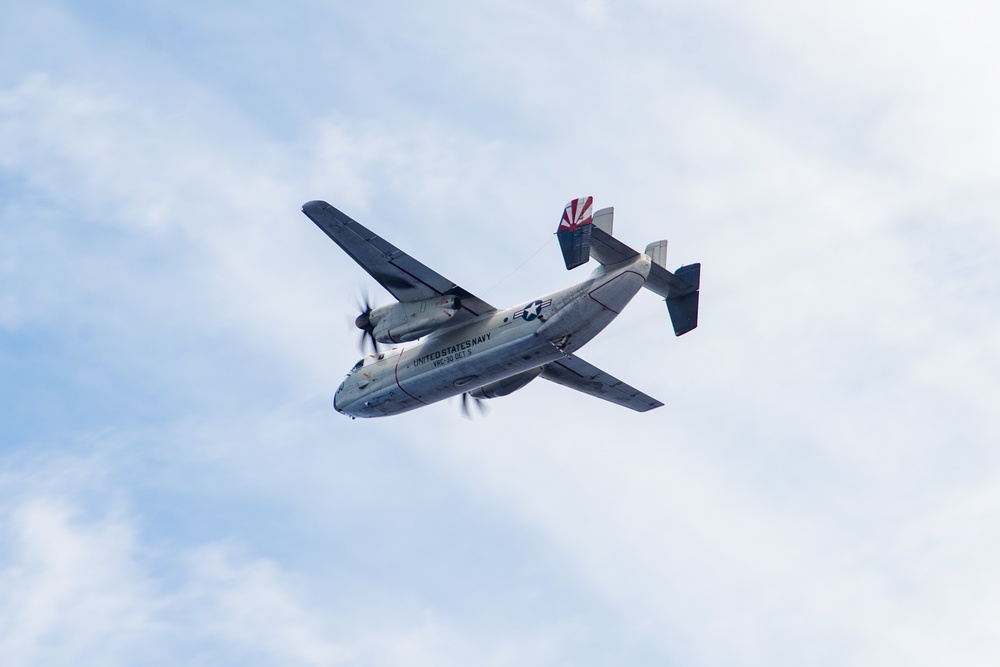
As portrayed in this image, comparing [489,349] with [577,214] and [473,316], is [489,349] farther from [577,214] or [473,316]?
[577,214]

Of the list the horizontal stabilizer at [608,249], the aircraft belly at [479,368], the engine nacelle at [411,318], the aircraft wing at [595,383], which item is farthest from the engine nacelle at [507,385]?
the horizontal stabilizer at [608,249]

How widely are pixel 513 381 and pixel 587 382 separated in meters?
3.02

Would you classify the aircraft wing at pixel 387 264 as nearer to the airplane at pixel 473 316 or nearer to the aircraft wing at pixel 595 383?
the airplane at pixel 473 316

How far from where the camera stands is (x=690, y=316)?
4319cm

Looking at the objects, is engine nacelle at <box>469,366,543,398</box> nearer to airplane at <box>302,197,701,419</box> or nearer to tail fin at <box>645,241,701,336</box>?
airplane at <box>302,197,701,419</box>

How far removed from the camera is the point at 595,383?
161ft

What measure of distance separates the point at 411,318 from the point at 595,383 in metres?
8.72

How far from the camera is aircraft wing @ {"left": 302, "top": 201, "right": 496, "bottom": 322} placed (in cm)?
4134

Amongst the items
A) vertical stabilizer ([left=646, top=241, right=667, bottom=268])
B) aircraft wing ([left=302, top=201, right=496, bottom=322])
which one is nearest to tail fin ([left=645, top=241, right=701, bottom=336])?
vertical stabilizer ([left=646, top=241, right=667, bottom=268])

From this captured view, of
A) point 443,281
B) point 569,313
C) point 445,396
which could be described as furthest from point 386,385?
point 569,313

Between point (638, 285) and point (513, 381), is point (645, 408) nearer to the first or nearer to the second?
point (513, 381)

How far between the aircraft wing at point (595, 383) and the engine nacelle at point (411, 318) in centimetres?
642

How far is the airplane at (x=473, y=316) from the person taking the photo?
40.3 m

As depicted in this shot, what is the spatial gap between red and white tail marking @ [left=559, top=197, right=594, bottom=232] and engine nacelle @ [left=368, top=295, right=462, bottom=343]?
5.44m
